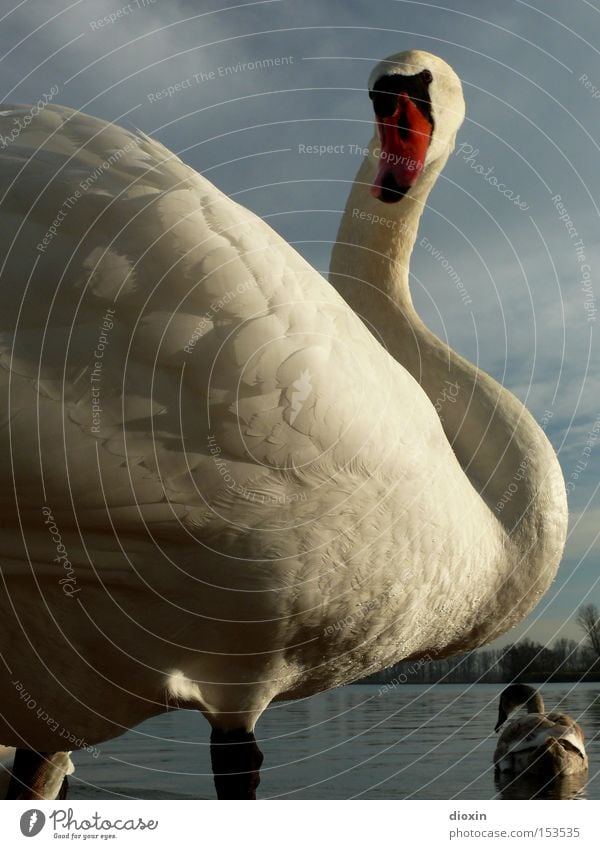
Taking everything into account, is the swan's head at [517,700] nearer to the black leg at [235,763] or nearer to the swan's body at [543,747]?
the swan's body at [543,747]

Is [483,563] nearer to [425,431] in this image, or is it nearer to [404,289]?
[425,431]

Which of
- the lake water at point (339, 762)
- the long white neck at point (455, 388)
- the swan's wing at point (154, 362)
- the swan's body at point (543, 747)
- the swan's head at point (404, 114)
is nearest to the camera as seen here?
the swan's wing at point (154, 362)

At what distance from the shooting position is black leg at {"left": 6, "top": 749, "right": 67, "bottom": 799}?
175 inches

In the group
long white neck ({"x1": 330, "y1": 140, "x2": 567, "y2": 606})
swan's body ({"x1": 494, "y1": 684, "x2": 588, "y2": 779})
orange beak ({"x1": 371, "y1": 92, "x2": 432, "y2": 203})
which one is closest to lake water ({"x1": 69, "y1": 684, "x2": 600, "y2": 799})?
swan's body ({"x1": 494, "y1": 684, "x2": 588, "y2": 779})

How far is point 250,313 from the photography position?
3.05 m

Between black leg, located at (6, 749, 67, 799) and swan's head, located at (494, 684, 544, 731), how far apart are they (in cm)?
628

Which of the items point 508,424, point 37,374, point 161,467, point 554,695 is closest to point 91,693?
point 161,467

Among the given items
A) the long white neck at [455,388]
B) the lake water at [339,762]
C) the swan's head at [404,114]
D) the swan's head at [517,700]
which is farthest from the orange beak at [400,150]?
the swan's head at [517,700]

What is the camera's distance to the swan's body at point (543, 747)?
6730 mm

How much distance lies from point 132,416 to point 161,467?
0.59 feet

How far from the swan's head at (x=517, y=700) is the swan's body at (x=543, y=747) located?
217cm

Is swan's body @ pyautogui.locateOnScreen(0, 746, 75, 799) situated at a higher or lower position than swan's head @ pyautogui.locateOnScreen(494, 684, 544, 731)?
lower
